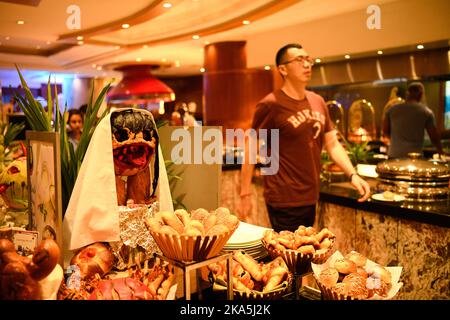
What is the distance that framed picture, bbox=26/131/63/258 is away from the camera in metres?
1.08

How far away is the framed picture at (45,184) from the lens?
1.08 metres

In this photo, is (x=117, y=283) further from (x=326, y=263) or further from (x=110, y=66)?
(x=110, y=66)

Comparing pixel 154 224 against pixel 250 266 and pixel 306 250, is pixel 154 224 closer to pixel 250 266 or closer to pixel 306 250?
pixel 250 266

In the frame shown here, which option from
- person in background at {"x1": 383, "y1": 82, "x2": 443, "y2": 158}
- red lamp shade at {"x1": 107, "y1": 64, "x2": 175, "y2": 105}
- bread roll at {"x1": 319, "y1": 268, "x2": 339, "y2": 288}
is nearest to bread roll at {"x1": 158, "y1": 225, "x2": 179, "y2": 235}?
bread roll at {"x1": 319, "y1": 268, "x2": 339, "y2": 288}

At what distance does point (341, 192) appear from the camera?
9.55 feet

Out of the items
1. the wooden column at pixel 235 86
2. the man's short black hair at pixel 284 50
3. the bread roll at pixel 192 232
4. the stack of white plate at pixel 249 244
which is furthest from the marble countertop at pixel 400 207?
the wooden column at pixel 235 86

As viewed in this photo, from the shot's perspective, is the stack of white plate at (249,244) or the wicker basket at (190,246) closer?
the wicker basket at (190,246)

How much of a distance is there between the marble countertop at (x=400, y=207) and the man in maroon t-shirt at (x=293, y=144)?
0.16m

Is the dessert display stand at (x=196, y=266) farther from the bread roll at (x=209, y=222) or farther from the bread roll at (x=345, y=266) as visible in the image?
the bread roll at (x=345, y=266)

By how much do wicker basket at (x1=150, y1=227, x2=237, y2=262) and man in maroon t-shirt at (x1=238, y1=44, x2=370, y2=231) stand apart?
1380 mm

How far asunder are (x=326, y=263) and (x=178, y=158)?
696 millimetres

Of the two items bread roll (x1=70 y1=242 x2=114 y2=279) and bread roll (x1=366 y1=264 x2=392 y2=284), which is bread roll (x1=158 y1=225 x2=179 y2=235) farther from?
bread roll (x1=366 y1=264 x2=392 y2=284)

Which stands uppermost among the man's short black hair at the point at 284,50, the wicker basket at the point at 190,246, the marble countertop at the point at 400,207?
the man's short black hair at the point at 284,50
